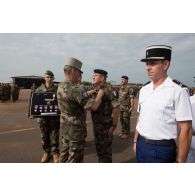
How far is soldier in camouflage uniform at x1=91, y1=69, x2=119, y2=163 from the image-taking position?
11.9 ft

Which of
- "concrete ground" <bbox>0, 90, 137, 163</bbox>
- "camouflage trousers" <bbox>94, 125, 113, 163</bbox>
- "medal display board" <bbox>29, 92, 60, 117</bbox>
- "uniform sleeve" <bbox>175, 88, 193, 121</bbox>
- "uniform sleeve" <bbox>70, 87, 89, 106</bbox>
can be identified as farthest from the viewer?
"concrete ground" <bbox>0, 90, 137, 163</bbox>

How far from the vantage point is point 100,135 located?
3.64 m

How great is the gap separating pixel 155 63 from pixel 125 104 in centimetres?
449

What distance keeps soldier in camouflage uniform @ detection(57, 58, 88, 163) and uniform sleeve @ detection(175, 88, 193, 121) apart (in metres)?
1.39

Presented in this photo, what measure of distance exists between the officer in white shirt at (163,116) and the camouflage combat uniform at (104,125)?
1367mm

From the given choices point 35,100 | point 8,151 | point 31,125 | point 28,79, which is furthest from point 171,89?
point 28,79

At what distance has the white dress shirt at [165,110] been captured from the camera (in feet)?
6.47

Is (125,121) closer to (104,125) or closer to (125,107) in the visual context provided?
(125,107)

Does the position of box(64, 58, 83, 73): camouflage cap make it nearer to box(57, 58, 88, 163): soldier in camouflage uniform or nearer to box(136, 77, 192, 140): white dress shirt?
box(57, 58, 88, 163): soldier in camouflage uniform

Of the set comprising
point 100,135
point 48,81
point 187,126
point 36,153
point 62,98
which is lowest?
point 36,153

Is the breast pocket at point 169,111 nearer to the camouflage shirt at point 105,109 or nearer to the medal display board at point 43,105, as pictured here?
the camouflage shirt at point 105,109

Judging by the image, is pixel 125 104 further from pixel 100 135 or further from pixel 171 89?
pixel 171 89

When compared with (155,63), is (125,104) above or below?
below

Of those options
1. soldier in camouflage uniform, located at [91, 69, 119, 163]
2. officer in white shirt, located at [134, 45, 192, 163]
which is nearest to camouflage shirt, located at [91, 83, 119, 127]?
soldier in camouflage uniform, located at [91, 69, 119, 163]
